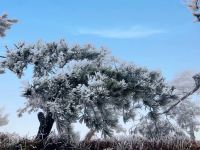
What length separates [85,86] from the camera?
10.8 m

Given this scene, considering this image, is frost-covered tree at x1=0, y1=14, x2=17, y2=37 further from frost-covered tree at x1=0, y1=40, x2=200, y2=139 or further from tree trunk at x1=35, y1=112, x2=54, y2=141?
tree trunk at x1=35, y1=112, x2=54, y2=141

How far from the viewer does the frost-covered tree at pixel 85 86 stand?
35.6 feet

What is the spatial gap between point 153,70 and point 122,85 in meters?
2.31

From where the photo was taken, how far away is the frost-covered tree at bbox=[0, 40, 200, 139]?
427 inches

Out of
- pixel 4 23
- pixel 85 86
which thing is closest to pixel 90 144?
pixel 85 86

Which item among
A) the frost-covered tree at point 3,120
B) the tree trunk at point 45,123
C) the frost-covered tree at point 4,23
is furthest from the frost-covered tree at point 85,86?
the frost-covered tree at point 3,120

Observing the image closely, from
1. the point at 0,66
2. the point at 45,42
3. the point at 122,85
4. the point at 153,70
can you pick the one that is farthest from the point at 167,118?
the point at 0,66

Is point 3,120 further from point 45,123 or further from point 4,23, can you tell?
point 45,123

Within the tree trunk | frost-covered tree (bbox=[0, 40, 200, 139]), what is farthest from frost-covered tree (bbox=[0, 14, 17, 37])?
the tree trunk

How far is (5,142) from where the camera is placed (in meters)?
9.18

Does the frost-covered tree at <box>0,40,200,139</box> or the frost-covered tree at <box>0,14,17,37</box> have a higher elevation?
the frost-covered tree at <box>0,14,17,37</box>

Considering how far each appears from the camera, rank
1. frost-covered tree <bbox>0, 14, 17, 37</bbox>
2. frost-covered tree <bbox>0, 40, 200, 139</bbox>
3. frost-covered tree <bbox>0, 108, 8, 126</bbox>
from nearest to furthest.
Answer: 1. frost-covered tree <bbox>0, 40, 200, 139</bbox>
2. frost-covered tree <bbox>0, 14, 17, 37</bbox>
3. frost-covered tree <bbox>0, 108, 8, 126</bbox>

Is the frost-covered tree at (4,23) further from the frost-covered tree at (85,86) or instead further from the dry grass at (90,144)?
the dry grass at (90,144)

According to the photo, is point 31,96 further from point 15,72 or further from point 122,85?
point 122,85
